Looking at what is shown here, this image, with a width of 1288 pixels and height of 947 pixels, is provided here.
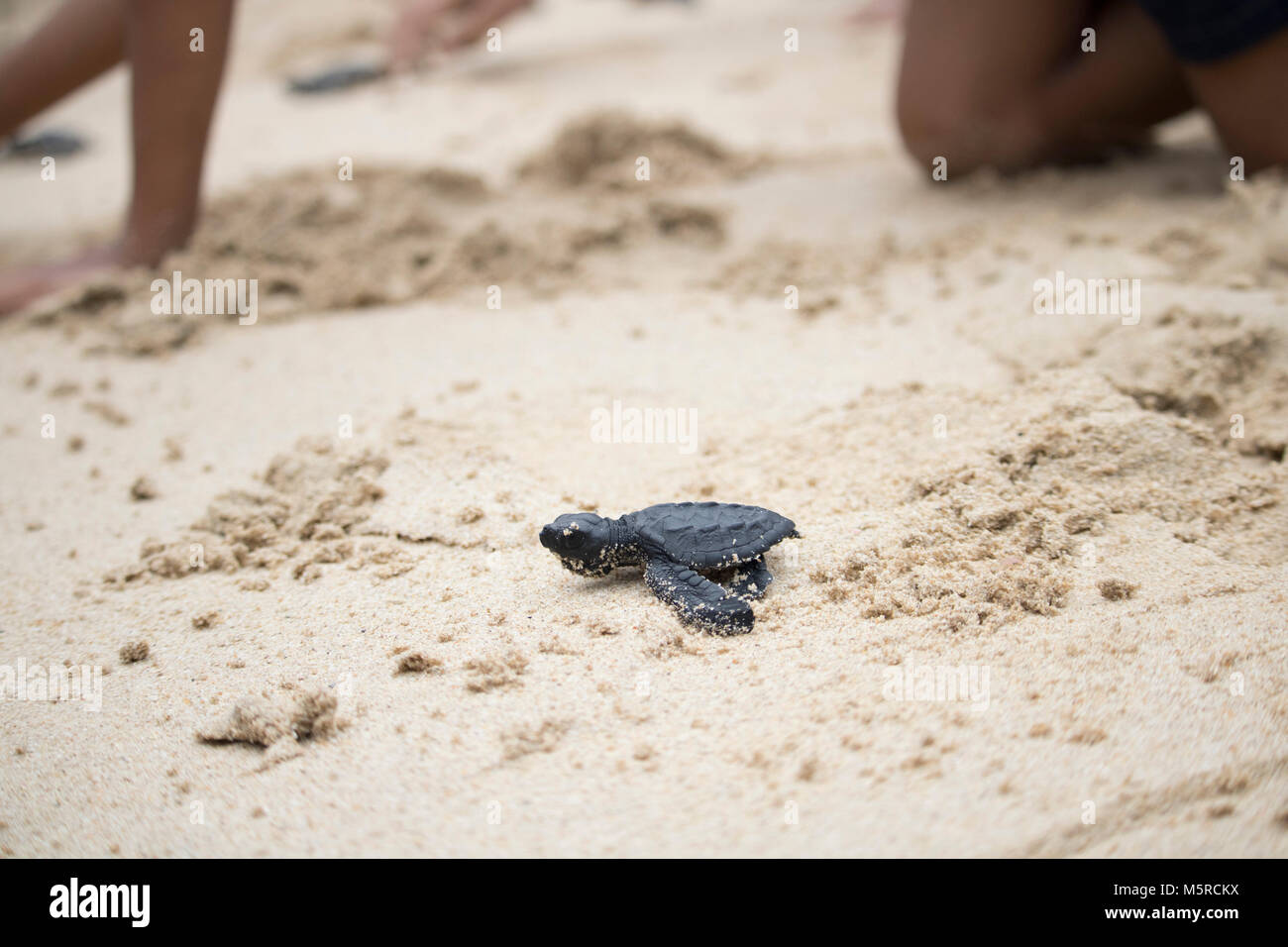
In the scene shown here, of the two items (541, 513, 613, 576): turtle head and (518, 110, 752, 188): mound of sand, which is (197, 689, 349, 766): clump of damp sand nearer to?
(541, 513, 613, 576): turtle head

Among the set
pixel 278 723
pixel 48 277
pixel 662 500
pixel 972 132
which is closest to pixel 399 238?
pixel 48 277

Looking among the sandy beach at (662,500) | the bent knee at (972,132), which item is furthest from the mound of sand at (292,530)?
the bent knee at (972,132)

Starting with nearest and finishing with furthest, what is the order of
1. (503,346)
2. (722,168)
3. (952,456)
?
(952,456), (503,346), (722,168)

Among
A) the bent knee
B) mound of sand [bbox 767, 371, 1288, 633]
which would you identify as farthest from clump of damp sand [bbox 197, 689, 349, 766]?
the bent knee

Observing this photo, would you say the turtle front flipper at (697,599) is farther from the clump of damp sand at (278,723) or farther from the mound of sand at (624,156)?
the mound of sand at (624,156)

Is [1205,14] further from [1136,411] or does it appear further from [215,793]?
[215,793]

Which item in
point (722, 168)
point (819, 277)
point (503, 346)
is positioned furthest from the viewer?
point (722, 168)

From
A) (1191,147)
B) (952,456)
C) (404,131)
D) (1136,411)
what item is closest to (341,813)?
(952,456)
